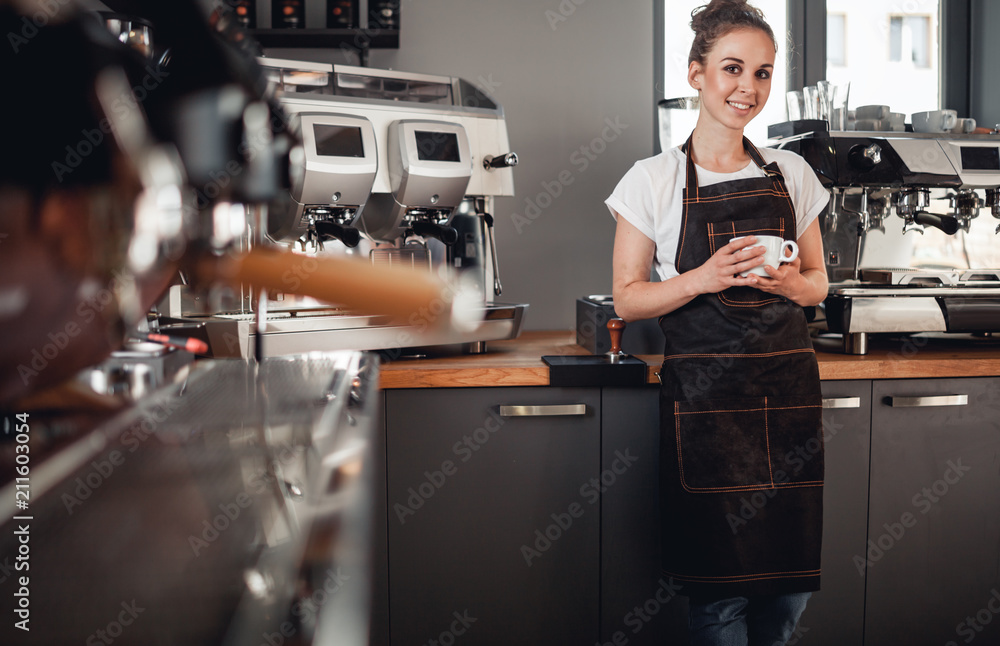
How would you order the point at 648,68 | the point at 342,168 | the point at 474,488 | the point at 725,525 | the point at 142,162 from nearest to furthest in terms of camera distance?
the point at 142,162 < the point at 725,525 < the point at 342,168 < the point at 474,488 < the point at 648,68

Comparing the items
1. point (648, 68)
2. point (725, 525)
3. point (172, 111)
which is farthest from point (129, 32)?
point (648, 68)

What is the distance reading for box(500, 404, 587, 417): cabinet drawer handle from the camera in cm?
152

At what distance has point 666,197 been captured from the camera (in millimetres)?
1311

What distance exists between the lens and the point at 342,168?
1415 mm

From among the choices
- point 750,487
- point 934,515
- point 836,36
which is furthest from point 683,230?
point 836,36

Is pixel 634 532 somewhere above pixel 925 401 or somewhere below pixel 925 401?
below

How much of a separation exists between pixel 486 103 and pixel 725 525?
3.71ft

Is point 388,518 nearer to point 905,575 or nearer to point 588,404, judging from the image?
point 588,404

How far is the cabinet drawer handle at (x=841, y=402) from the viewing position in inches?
61.2

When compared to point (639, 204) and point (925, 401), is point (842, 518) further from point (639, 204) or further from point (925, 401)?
point (639, 204)

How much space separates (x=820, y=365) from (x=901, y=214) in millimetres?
552

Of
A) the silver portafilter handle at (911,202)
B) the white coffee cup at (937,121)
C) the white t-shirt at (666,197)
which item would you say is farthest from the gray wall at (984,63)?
the white t-shirt at (666,197)

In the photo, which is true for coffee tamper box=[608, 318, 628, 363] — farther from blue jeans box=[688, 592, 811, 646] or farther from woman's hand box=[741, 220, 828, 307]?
blue jeans box=[688, 592, 811, 646]

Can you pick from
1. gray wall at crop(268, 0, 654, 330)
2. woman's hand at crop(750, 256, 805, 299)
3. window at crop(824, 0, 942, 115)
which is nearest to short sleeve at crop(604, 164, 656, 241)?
woman's hand at crop(750, 256, 805, 299)
